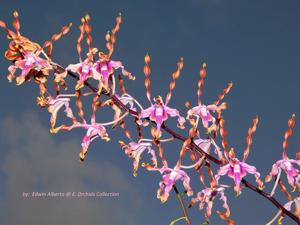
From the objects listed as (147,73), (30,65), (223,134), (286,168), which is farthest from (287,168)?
(30,65)

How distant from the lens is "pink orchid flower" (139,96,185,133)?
3.69 metres

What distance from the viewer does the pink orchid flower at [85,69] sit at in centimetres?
374

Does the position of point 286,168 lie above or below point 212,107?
below

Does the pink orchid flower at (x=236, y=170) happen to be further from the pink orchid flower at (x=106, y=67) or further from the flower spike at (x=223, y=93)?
the pink orchid flower at (x=106, y=67)

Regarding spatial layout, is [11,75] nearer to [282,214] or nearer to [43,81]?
[43,81]

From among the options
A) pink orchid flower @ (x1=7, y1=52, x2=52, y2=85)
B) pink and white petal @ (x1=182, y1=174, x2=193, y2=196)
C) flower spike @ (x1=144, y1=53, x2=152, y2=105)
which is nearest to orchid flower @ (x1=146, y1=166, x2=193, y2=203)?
pink and white petal @ (x1=182, y1=174, x2=193, y2=196)

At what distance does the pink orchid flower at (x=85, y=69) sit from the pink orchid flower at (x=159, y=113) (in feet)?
1.95

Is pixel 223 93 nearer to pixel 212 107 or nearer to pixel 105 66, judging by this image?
pixel 212 107

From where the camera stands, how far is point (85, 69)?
3.81m

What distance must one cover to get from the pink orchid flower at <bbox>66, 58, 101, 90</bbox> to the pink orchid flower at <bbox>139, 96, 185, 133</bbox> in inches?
23.4

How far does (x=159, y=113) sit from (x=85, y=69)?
844mm

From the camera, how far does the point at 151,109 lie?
3.79 meters

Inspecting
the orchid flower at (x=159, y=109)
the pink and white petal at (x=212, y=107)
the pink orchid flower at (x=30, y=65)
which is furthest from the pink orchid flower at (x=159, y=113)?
the pink orchid flower at (x=30, y=65)

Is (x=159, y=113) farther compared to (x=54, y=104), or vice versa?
(x=54, y=104)
